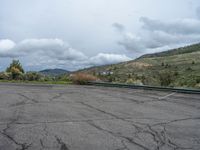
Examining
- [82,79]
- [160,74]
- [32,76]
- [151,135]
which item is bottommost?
[151,135]

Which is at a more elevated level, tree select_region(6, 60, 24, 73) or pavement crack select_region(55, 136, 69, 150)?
tree select_region(6, 60, 24, 73)

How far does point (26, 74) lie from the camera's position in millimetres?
38000

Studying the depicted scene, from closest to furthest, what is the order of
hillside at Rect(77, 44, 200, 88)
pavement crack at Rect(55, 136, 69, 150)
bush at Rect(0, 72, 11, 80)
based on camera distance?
pavement crack at Rect(55, 136, 69, 150) → hillside at Rect(77, 44, 200, 88) → bush at Rect(0, 72, 11, 80)

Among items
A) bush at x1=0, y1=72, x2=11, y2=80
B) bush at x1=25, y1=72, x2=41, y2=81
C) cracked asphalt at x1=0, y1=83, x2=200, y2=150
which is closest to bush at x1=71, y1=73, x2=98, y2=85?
Answer: bush at x1=25, y1=72, x2=41, y2=81

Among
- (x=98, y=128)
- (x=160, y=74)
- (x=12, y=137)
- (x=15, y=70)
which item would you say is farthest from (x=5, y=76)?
(x=12, y=137)

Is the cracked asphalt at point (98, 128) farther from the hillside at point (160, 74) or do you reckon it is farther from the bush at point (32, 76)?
the bush at point (32, 76)

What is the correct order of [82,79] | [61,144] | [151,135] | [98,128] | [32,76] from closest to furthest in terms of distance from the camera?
[61,144] → [151,135] → [98,128] → [82,79] → [32,76]

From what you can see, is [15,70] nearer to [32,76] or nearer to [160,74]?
[32,76]

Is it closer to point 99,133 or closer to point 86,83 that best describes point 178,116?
point 99,133

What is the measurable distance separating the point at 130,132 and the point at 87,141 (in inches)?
60.7

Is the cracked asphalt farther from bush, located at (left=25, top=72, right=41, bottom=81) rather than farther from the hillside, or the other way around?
bush, located at (left=25, top=72, right=41, bottom=81)

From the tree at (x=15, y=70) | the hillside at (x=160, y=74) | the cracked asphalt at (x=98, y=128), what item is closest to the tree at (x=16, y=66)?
the tree at (x=15, y=70)

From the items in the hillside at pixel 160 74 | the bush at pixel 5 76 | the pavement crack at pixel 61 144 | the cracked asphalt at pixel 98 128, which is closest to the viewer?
the pavement crack at pixel 61 144

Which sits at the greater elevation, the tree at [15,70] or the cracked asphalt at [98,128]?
the tree at [15,70]
